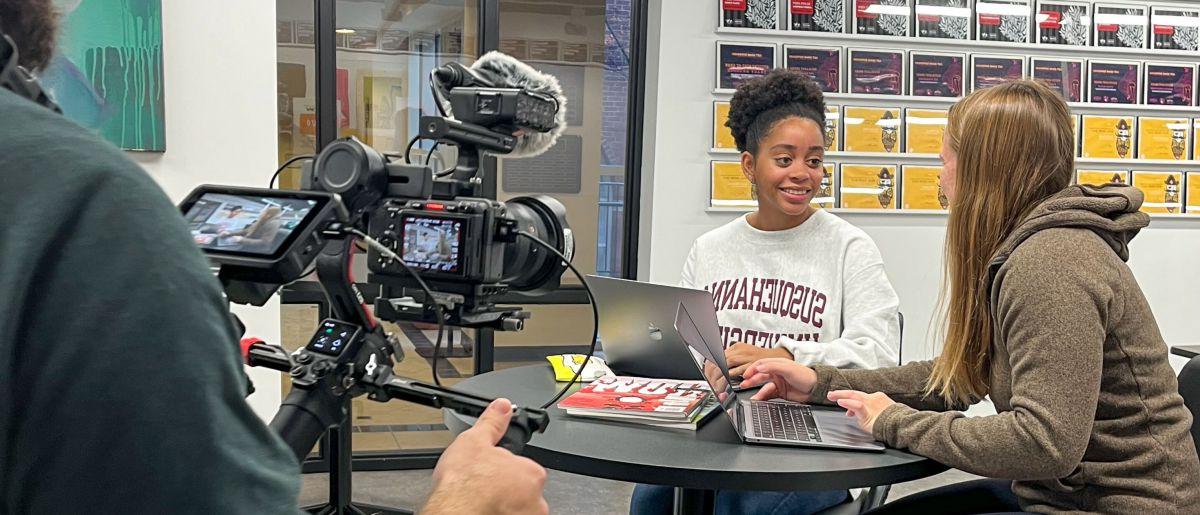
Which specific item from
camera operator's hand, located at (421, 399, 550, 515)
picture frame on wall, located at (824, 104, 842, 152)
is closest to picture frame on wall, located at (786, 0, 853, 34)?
picture frame on wall, located at (824, 104, 842, 152)

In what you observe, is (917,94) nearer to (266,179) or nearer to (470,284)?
(266,179)

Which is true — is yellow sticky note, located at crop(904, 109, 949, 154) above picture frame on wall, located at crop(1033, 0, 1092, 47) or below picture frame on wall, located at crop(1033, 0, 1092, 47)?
below

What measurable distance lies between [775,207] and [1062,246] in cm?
106

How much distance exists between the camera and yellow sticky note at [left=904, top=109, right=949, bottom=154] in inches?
155

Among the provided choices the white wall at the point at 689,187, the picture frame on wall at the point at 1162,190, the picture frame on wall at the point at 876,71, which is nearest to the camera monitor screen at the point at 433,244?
the white wall at the point at 689,187

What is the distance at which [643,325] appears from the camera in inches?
72.2

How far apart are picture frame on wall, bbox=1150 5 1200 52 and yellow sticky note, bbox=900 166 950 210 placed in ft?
3.57

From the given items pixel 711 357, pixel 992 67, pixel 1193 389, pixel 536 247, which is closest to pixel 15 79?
pixel 536 247

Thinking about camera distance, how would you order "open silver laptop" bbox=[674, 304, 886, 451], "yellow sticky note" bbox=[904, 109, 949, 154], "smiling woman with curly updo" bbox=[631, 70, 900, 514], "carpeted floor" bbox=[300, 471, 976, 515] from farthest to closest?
"yellow sticky note" bbox=[904, 109, 949, 154] → "carpeted floor" bbox=[300, 471, 976, 515] → "smiling woman with curly updo" bbox=[631, 70, 900, 514] → "open silver laptop" bbox=[674, 304, 886, 451]

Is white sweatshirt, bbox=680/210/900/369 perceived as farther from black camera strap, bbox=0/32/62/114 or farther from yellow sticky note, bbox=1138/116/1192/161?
yellow sticky note, bbox=1138/116/1192/161

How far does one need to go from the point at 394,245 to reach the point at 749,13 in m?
2.72

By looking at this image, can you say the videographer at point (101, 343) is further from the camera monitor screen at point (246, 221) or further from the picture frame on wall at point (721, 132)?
the picture frame on wall at point (721, 132)

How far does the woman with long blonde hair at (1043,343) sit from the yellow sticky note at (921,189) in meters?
2.25

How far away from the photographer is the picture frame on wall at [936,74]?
3.91 m
